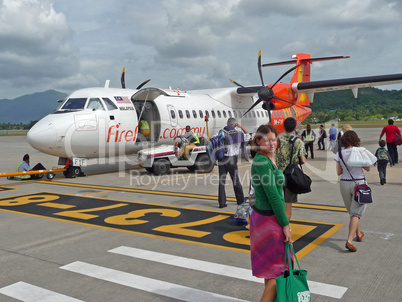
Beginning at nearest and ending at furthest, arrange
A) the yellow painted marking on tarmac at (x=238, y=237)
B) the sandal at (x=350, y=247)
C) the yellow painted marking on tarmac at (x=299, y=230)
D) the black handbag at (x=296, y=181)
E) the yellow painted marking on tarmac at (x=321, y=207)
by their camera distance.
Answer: the sandal at (x=350, y=247)
the black handbag at (x=296, y=181)
the yellow painted marking on tarmac at (x=238, y=237)
the yellow painted marking on tarmac at (x=299, y=230)
the yellow painted marking on tarmac at (x=321, y=207)

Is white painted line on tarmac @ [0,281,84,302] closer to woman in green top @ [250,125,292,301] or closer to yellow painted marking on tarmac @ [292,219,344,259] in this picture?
woman in green top @ [250,125,292,301]

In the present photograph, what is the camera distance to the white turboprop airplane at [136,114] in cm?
1170

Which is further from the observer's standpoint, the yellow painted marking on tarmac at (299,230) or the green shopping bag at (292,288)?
the yellow painted marking on tarmac at (299,230)

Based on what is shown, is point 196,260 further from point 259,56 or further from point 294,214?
point 259,56

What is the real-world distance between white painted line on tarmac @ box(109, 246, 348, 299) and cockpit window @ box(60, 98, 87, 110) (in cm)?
801

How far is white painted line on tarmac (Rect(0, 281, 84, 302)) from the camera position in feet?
12.5

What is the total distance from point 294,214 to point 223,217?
4.65 ft

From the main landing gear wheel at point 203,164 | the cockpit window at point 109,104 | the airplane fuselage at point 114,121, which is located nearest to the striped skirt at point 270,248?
the airplane fuselage at point 114,121

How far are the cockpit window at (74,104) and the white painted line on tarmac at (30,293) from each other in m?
8.88

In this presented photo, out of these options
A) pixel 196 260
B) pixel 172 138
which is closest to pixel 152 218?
pixel 196 260

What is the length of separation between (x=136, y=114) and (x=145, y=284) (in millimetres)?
10096

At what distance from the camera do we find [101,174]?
13852 millimetres

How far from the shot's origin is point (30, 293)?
3941mm

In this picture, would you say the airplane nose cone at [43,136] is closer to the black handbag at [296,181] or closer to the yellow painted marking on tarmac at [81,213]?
the yellow painted marking on tarmac at [81,213]
